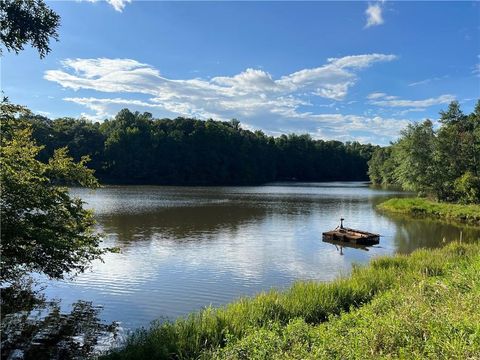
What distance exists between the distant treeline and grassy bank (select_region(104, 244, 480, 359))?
8763cm

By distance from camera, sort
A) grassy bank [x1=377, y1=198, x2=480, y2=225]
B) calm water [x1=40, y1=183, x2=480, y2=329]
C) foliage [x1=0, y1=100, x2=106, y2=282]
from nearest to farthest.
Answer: foliage [x1=0, y1=100, x2=106, y2=282], calm water [x1=40, y1=183, x2=480, y2=329], grassy bank [x1=377, y1=198, x2=480, y2=225]

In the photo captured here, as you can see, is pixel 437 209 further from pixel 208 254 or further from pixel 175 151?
pixel 175 151

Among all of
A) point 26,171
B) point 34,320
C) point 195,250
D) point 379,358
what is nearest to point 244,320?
point 379,358

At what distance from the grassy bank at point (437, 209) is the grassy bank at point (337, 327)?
32.7 m

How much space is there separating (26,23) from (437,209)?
47557 mm

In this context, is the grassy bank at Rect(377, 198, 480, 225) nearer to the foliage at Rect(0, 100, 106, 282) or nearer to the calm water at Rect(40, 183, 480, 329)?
the calm water at Rect(40, 183, 480, 329)

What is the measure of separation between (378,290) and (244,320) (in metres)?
5.16

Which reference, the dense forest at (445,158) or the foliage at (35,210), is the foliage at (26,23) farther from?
the dense forest at (445,158)

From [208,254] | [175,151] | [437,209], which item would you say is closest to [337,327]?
[208,254]

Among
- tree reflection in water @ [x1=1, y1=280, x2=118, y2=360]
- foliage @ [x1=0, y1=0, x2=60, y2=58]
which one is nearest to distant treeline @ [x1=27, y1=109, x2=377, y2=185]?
tree reflection in water @ [x1=1, y1=280, x2=118, y2=360]

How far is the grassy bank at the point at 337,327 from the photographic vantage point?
782 cm

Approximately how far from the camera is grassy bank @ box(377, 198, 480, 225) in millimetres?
43503

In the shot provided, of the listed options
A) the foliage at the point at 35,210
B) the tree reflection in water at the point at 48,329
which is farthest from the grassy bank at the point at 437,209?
the foliage at the point at 35,210

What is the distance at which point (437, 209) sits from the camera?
48.8m
